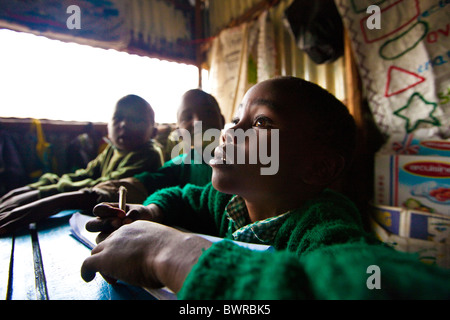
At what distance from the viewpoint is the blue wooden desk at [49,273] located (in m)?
0.37

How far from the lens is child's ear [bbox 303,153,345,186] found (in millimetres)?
611

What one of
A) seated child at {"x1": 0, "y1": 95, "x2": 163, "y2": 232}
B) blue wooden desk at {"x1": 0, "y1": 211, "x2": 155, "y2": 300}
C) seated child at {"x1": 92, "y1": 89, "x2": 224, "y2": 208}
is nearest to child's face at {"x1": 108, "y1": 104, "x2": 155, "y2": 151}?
seated child at {"x1": 0, "y1": 95, "x2": 163, "y2": 232}

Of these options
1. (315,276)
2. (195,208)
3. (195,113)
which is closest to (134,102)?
(195,113)

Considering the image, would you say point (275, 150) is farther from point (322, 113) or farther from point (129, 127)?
point (129, 127)

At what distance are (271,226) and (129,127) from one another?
3.63 feet

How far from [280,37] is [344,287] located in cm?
253

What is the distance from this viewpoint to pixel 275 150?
1.91 ft

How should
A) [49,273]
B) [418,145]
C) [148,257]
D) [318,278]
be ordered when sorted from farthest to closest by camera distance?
[418,145] → [49,273] → [148,257] → [318,278]

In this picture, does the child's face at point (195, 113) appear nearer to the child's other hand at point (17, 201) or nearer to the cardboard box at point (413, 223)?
the child's other hand at point (17, 201)

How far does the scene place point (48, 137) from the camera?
84.6 inches

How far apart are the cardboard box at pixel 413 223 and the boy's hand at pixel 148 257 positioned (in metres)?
1.25

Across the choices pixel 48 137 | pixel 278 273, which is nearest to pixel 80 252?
pixel 278 273

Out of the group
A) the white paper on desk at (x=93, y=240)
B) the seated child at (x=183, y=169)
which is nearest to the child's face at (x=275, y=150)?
the white paper on desk at (x=93, y=240)
